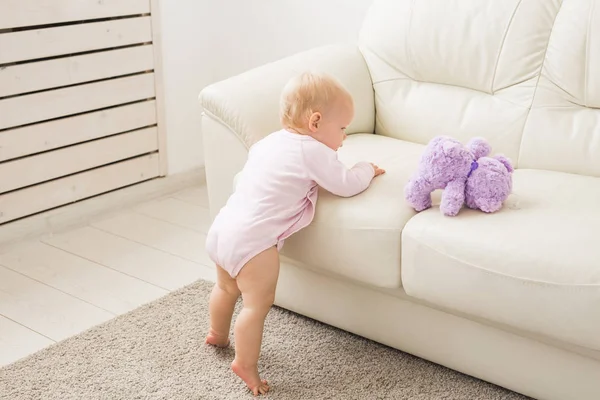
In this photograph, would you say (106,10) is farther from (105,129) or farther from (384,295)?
(384,295)

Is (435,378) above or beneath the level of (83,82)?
beneath

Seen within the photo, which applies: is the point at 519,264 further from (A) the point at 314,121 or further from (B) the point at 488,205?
(A) the point at 314,121

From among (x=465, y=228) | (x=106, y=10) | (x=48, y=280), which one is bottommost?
(x=48, y=280)

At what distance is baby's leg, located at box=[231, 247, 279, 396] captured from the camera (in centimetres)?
182

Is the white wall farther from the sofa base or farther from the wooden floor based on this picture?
the sofa base

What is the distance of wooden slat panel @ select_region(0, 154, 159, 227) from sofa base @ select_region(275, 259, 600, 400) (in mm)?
1067

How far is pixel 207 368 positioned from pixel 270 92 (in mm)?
778

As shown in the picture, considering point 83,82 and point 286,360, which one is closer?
point 286,360

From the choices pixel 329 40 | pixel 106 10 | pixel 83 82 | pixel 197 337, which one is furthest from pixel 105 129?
pixel 197 337

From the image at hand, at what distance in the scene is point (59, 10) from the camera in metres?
2.68

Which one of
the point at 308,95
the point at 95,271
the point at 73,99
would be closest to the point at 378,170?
the point at 308,95

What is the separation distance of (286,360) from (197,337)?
269 mm

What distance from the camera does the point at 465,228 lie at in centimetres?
169

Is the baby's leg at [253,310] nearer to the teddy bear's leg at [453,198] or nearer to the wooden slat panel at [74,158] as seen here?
the teddy bear's leg at [453,198]
